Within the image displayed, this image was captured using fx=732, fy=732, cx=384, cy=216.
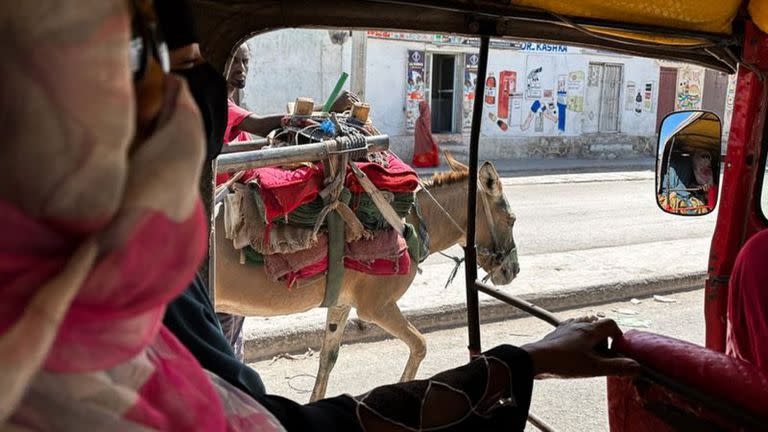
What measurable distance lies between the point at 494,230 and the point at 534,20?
3711 millimetres

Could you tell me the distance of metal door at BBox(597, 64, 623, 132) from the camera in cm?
1997

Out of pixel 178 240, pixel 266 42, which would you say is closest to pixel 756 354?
pixel 178 240

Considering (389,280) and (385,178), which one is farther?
(389,280)

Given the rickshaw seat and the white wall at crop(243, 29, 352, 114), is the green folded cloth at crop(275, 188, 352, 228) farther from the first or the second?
the white wall at crop(243, 29, 352, 114)

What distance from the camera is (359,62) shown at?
1644 cm

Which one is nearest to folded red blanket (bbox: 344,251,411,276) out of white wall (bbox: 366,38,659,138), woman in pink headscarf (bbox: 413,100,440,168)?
woman in pink headscarf (bbox: 413,100,440,168)

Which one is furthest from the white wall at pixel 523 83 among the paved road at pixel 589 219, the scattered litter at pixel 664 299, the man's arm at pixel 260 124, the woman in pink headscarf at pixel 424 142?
the man's arm at pixel 260 124

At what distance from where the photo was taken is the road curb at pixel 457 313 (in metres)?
5.55

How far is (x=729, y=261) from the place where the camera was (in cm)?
237

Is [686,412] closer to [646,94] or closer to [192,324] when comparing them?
[192,324]

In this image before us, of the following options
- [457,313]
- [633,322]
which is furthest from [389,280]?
[633,322]

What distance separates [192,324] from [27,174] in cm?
66

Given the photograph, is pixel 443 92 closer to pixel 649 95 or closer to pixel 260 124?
pixel 649 95

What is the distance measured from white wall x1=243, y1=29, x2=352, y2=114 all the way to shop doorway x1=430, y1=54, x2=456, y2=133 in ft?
8.49
